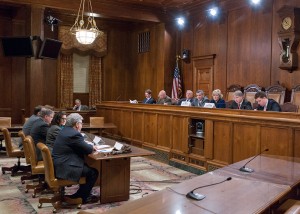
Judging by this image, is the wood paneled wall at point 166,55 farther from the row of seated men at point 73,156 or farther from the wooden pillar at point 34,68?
the row of seated men at point 73,156

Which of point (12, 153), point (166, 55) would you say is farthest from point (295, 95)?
point (12, 153)

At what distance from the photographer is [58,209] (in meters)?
4.21

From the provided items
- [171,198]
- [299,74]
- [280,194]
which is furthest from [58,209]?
[299,74]

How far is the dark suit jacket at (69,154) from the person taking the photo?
413cm

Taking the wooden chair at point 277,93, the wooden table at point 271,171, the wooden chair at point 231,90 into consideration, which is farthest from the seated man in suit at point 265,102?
the wooden chair at point 231,90

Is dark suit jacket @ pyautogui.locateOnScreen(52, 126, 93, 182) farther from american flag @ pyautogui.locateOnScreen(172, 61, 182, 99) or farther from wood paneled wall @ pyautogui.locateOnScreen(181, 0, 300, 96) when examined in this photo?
american flag @ pyautogui.locateOnScreen(172, 61, 182, 99)

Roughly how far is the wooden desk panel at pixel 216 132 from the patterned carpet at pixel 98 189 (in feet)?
1.40

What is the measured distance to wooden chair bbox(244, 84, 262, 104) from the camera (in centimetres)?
816

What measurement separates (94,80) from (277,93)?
708 centimetres

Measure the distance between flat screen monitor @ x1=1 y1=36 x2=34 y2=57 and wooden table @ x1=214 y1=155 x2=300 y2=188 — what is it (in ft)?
24.9

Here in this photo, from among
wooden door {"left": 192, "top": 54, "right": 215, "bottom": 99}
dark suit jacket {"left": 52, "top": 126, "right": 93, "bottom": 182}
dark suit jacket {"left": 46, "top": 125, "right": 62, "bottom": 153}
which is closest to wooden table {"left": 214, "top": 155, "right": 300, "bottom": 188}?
dark suit jacket {"left": 52, "top": 126, "right": 93, "bottom": 182}

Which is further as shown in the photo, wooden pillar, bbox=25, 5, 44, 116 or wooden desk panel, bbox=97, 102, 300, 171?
wooden pillar, bbox=25, 5, 44, 116

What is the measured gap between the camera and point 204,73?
33.6 feet

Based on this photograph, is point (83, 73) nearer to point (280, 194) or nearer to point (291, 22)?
point (291, 22)
